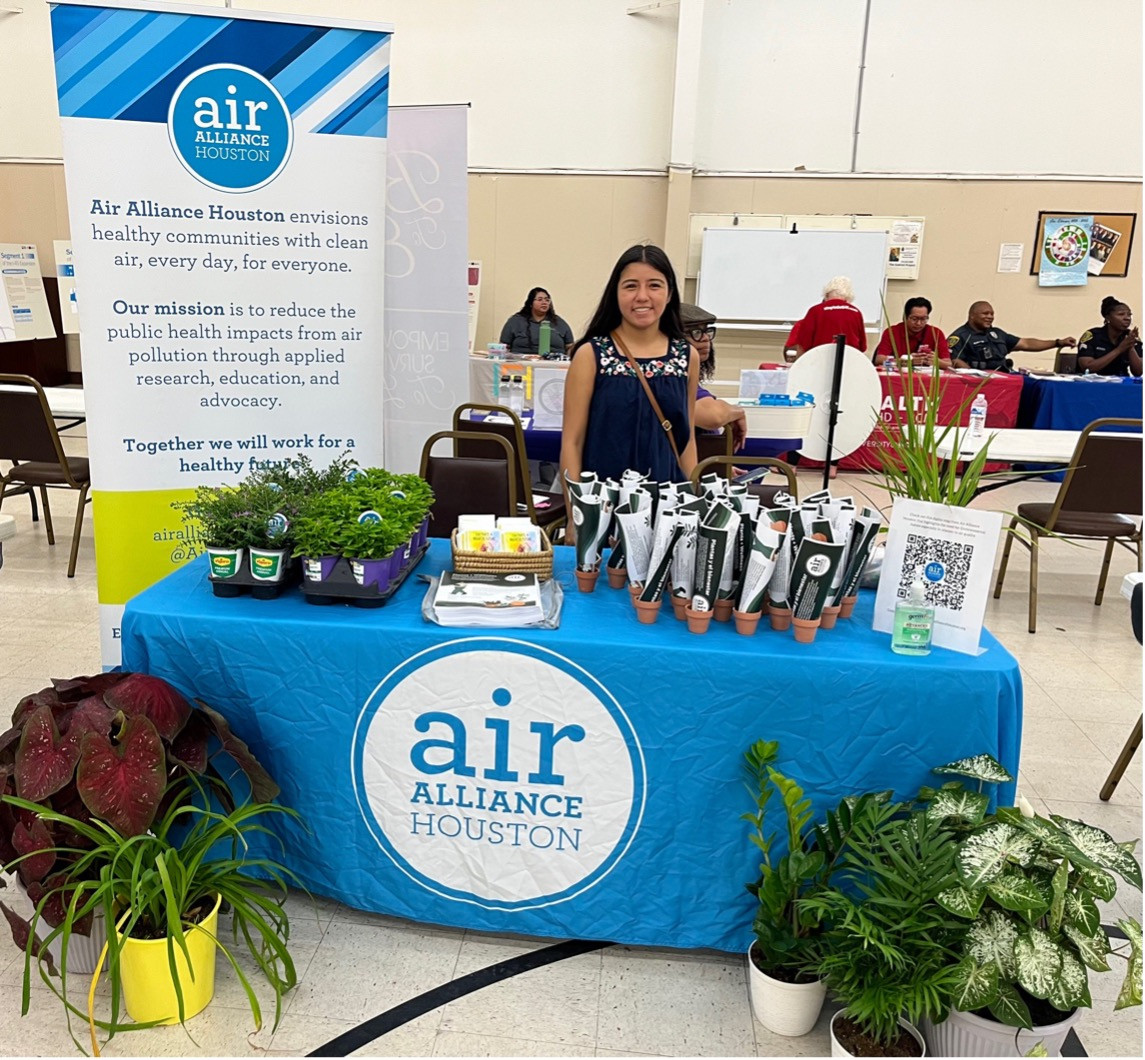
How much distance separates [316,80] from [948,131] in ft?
24.9

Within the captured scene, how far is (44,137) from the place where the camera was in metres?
9.17

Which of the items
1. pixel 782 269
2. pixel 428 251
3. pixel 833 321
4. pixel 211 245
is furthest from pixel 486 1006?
pixel 782 269

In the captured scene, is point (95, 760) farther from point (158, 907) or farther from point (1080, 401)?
point (1080, 401)

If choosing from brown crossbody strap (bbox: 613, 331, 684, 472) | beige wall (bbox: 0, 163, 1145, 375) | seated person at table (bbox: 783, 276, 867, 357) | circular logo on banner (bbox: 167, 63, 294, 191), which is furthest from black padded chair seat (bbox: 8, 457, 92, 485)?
beige wall (bbox: 0, 163, 1145, 375)

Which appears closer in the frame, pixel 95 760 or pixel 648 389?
pixel 95 760

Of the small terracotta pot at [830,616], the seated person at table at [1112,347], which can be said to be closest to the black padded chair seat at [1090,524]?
the small terracotta pot at [830,616]

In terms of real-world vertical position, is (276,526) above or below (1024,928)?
above

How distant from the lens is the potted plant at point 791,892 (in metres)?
1.66

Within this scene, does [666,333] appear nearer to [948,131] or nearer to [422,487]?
[422,487]

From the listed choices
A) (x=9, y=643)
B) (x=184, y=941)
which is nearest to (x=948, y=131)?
(x=9, y=643)

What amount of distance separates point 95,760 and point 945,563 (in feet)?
5.20

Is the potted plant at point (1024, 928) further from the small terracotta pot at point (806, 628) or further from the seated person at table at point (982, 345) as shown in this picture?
the seated person at table at point (982, 345)

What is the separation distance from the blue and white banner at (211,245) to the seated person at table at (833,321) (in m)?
A: 4.67

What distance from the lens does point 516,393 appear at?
4.83 m
